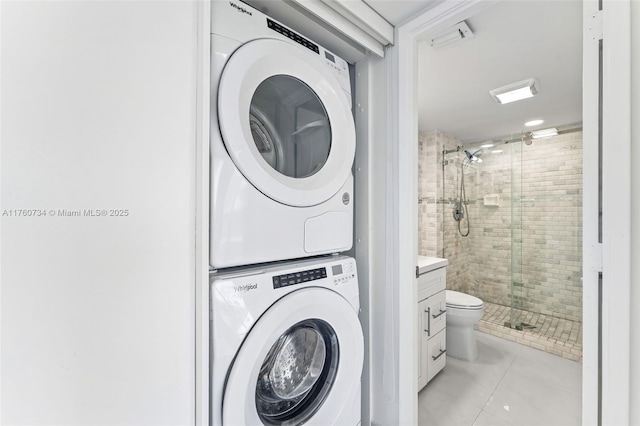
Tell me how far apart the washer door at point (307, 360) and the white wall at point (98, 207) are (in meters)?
0.28

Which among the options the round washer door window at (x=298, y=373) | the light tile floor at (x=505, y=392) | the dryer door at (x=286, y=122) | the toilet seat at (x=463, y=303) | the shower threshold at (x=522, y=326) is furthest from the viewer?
the shower threshold at (x=522, y=326)

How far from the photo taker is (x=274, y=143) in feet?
3.57

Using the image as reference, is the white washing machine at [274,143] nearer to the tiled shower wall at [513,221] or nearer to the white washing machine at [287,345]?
the white washing machine at [287,345]

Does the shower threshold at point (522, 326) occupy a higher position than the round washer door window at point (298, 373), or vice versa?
the round washer door window at point (298, 373)

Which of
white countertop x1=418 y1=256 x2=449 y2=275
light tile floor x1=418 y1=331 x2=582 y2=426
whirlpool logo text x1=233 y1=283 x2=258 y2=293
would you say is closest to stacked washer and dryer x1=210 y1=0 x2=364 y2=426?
whirlpool logo text x1=233 y1=283 x2=258 y2=293

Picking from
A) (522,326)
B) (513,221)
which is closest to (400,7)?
(513,221)

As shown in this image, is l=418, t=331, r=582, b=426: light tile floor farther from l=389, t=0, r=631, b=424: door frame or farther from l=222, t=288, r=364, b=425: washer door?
l=389, t=0, r=631, b=424: door frame

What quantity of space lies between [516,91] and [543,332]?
2.29 m

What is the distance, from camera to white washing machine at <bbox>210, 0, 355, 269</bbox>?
2.68 ft

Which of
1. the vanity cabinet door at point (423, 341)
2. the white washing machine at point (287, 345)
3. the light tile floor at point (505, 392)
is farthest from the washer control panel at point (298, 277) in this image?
the light tile floor at point (505, 392)

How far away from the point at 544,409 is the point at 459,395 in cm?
49

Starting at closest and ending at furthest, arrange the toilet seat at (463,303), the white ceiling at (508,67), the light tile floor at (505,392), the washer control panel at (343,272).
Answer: the washer control panel at (343,272)
the white ceiling at (508,67)
the light tile floor at (505,392)
the toilet seat at (463,303)

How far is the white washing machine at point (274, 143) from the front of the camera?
82 centimetres

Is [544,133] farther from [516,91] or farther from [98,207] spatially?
[98,207]
